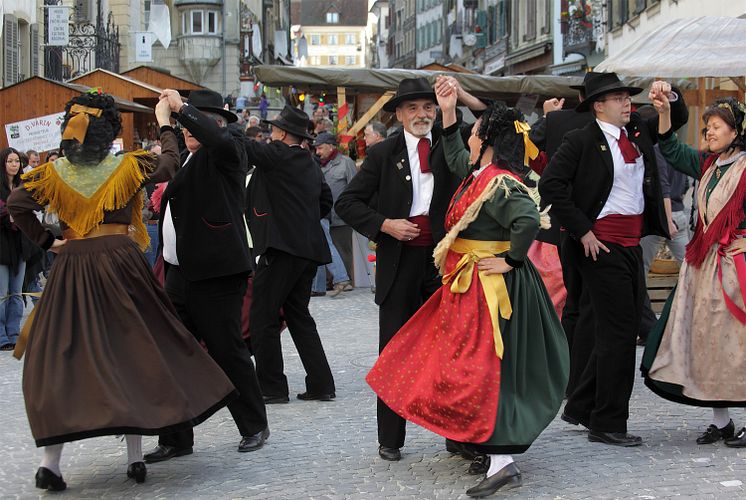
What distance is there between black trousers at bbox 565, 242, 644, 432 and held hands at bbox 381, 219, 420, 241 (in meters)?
1.03

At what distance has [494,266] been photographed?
5.56 m

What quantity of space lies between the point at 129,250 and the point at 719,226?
3064 millimetres

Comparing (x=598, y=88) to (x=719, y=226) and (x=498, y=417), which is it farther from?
(x=498, y=417)

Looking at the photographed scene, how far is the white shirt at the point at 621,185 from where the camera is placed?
6543mm

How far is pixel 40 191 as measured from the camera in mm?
5848

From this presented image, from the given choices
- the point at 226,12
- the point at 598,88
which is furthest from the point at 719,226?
the point at 226,12

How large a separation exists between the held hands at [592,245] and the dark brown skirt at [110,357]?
2.01m

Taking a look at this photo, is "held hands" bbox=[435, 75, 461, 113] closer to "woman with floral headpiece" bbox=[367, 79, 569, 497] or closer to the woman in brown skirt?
"woman with floral headpiece" bbox=[367, 79, 569, 497]

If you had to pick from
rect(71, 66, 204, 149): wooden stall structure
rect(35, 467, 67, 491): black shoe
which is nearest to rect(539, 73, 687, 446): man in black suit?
rect(35, 467, 67, 491): black shoe

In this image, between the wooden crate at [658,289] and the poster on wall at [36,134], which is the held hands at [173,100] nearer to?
the wooden crate at [658,289]

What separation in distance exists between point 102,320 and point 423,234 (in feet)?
5.62

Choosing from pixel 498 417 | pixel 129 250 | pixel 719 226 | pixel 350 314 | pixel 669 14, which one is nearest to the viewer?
pixel 498 417

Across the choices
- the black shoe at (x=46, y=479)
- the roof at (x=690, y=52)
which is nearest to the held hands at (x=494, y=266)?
the black shoe at (x=46, y=479)

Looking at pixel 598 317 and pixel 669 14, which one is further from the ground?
pixel 669 14
